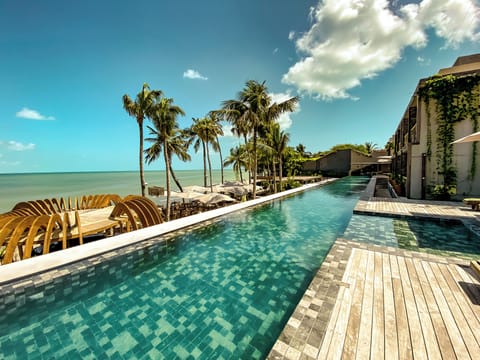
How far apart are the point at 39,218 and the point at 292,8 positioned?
1477 centimetres

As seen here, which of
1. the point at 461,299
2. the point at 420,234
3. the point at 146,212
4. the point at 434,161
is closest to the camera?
the point at 461,299

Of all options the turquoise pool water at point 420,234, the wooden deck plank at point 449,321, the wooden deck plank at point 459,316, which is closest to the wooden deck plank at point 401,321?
the wooden deck plank at point 449,321

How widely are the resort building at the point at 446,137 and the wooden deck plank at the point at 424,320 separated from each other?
9.94m

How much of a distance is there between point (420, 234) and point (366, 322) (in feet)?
18.4

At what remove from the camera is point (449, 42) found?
1042cm

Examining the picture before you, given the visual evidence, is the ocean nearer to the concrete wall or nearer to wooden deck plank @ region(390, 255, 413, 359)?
wooden deck plank @ region(390, 255, 413, 359)

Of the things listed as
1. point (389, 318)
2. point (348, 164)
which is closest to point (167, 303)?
point (389, 318)

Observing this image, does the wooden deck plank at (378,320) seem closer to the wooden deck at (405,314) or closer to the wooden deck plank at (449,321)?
the wooden deck at (405,314)

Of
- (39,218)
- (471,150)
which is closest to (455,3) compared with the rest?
(471,150)

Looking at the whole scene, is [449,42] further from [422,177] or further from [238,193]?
[238,193]

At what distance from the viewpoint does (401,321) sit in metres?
2.21

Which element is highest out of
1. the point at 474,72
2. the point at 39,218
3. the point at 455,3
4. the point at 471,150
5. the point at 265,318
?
the point at 455,3

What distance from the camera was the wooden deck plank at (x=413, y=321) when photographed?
1.84 meters

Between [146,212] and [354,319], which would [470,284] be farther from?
[146,212]
